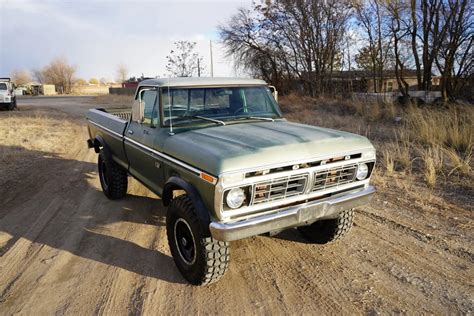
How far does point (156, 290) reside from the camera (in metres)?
3.32

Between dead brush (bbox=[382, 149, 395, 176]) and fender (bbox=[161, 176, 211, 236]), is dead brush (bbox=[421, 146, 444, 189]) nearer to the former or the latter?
dead brush (bbox=[382, 149, 395, 176])

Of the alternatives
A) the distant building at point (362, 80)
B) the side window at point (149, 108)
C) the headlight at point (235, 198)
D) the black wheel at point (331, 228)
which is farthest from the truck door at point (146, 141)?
the distant building at point (362, 80)

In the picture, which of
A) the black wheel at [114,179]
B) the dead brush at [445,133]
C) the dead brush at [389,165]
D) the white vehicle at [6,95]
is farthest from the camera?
the white vehicle at [6,95]

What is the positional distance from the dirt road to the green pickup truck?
32 cm

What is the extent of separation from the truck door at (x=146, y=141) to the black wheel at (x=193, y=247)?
0.67 metres

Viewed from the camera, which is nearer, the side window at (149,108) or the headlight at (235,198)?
the headlight at (235,198)

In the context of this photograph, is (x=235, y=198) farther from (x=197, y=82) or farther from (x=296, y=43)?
(x=296, y=43)

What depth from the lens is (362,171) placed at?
3.61 meters

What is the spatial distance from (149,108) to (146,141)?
1.36 feet

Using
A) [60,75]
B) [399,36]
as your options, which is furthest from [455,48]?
[60,75]

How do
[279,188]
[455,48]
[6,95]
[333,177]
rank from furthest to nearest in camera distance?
[6,95]
[455,48]
[333,177]
[279,188]

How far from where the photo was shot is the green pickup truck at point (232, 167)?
116 inches

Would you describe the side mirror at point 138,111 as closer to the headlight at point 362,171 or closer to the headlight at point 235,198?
the headlight at point 235,198

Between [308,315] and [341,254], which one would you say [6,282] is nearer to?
[308,315]
